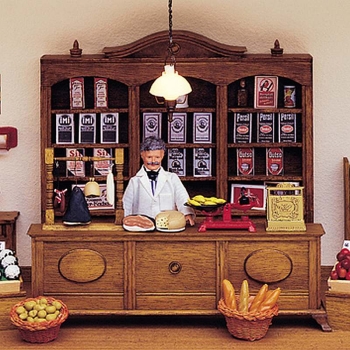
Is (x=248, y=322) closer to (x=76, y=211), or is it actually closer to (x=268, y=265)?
(x=268, y=265)

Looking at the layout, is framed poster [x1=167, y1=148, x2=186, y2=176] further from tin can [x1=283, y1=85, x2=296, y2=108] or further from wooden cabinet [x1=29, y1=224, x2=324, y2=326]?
wooden cabinet [x1=29, y1=224, x2=324, y2=326]

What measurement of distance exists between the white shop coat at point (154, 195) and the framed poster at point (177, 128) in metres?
1.04

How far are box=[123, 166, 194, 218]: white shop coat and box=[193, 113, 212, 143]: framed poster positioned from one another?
41.2 inches

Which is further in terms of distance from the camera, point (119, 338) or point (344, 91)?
point (344, 91)

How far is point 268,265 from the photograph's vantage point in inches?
280

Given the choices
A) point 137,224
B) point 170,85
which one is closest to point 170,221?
point 137,224

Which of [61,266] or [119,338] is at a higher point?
[61,266]

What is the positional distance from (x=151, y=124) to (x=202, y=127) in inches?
17.9

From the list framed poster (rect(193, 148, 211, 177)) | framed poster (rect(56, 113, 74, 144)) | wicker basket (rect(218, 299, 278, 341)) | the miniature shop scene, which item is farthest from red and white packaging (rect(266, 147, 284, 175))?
wicker basket (rect(218, 299, 278, 341))

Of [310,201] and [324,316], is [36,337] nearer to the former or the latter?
[324,316]

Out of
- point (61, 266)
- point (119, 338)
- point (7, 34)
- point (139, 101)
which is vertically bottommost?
point (119, 338)

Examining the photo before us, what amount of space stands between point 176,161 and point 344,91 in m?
1.64

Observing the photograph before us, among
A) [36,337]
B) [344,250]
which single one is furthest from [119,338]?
[344,250]

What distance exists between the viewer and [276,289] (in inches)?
275
